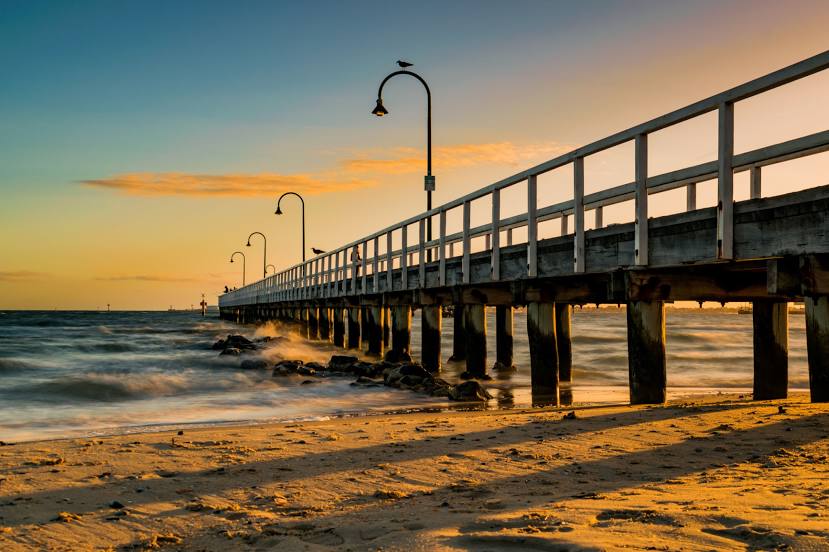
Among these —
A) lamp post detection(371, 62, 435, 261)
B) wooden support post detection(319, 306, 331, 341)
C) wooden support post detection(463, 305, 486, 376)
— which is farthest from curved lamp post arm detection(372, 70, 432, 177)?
wooden support post detection(319, 306, 331, 341)

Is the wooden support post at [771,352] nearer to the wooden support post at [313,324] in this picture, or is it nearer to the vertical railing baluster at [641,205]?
the vertical railing baluster at [641,205]

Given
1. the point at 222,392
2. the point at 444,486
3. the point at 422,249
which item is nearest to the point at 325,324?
the point at 422,249

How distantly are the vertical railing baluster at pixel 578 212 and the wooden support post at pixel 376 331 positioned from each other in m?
14.3

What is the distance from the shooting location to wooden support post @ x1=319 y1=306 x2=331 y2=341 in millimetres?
38000

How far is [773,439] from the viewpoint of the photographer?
7258mm

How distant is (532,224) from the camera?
12055mm

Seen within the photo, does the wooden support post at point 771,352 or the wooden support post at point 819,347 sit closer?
the wooden support post at point 819,347

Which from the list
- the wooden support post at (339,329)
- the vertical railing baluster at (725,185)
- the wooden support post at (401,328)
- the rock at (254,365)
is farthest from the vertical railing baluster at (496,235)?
the wooden support post at (339,329)

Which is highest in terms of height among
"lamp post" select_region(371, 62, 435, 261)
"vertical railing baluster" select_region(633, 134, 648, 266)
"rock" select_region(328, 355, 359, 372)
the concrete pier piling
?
"lamp post" select_region(371, 62, 435, 261)

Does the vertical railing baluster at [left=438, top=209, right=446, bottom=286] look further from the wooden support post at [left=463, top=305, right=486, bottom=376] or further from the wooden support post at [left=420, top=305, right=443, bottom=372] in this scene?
the wooden support post at [left=420, top=305, right=443, bottom=372]

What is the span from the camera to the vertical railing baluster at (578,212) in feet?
35.1

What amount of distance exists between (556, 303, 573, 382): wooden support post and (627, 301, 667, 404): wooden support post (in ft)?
20.0

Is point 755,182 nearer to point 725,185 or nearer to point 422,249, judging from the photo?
point 725,185

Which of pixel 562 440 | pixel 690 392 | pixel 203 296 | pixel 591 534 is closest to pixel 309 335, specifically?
pixel 690 392
